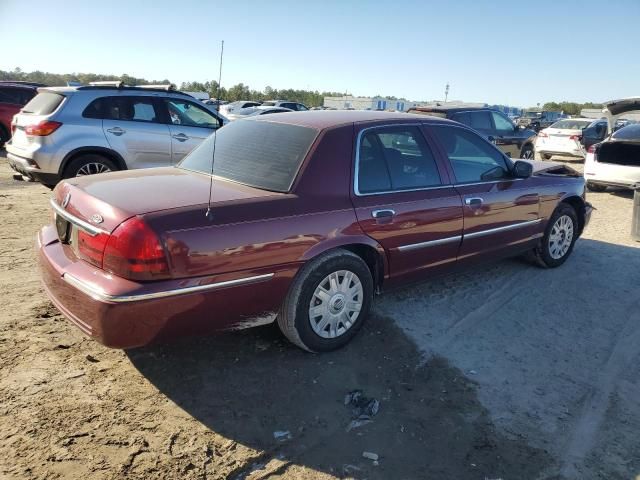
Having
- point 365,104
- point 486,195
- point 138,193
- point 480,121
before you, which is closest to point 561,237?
point 486,195

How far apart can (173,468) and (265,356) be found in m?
1.16

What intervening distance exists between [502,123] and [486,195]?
29.1 feet

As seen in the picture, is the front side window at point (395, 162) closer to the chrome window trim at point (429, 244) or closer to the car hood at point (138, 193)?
the chrome window trim at point (429, 244)

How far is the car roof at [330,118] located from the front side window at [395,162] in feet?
0.45

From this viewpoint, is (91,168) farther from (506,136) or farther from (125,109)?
(506,136)

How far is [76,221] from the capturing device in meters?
3.11

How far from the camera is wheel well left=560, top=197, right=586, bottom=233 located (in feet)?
18.9

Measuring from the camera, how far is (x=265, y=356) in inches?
141

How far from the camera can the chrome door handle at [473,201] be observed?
439 centimetres

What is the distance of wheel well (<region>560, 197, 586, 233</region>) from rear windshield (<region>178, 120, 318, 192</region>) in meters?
3.52

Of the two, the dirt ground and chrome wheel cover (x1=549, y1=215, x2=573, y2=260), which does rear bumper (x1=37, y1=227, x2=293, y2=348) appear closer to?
the dirt ground

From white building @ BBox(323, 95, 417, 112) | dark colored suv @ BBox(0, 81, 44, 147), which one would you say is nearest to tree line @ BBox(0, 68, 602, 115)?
white building @ BBox(323, 95, 417, 112)

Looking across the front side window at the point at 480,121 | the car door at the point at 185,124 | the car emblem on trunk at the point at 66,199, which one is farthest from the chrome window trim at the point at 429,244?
the front side window at the point at 480,121

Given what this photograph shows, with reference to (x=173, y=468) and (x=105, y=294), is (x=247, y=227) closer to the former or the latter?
(x=105, y=294)
